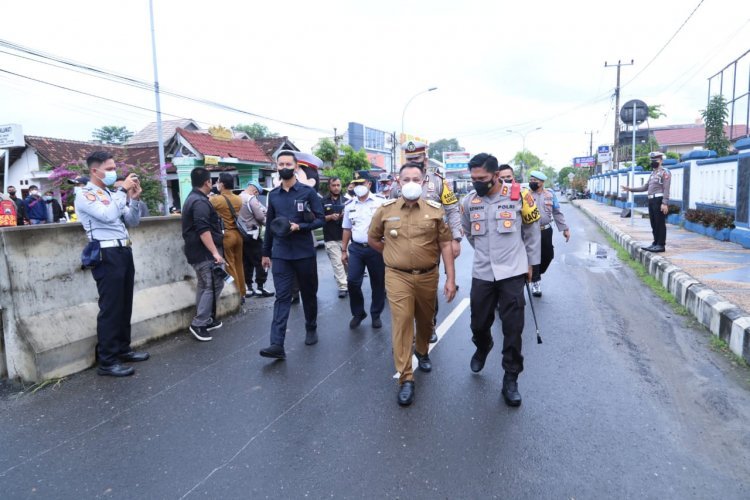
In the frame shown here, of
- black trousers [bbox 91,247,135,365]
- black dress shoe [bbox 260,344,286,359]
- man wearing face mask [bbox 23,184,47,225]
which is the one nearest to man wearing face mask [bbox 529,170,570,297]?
black dress shoe [bbox 260,344,286,359]

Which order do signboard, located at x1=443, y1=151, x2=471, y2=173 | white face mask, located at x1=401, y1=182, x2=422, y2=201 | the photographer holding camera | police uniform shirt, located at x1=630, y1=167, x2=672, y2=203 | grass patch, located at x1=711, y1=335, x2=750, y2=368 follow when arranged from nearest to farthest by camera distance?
white face mask, located at x1=401, y1=182, x2=422, y2=201
grass patch, located at x1=711, y1=335, x2=750, y2=368
the photographer holding camera
police uniform shirt, located at x1=630, y1=167, x2=672, y2=203
signboard, located at x1=443, y1=151, x2=471, y2=173

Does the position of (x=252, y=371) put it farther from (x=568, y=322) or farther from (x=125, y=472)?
(x=568, y=322)

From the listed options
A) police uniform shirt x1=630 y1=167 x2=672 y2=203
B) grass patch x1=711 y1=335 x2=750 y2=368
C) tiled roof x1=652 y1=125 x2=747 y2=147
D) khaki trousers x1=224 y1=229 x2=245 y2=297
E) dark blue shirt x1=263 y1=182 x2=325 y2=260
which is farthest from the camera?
tiled roof x1=652 y1=125 x2=747 y2=147

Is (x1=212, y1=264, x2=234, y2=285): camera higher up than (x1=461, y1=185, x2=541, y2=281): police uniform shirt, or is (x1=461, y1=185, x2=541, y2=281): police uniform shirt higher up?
(x1=461, y1=185, x2=541, y2=281): police uniform shirt

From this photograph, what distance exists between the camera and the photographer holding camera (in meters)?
5.44

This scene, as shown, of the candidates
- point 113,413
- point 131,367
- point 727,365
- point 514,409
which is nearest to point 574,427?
point 514,409

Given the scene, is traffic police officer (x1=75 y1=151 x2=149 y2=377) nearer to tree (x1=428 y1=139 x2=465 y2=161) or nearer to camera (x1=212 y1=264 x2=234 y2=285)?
camera (x1=212 y1=264 x2=234 y2=285)

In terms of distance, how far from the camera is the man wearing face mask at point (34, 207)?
584 inches

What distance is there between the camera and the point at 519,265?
3848 mm

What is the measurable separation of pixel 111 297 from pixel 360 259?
256cm

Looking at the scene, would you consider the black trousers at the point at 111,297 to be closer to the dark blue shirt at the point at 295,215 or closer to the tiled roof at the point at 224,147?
the dark blue shirt at the point at 295,215

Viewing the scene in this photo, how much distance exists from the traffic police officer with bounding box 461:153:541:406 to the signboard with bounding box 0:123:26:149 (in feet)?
72.0

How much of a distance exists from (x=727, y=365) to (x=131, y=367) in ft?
17.8

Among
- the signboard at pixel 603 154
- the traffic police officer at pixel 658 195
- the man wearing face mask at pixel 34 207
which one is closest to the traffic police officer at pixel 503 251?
the traffic police officer at pixel 658 195
